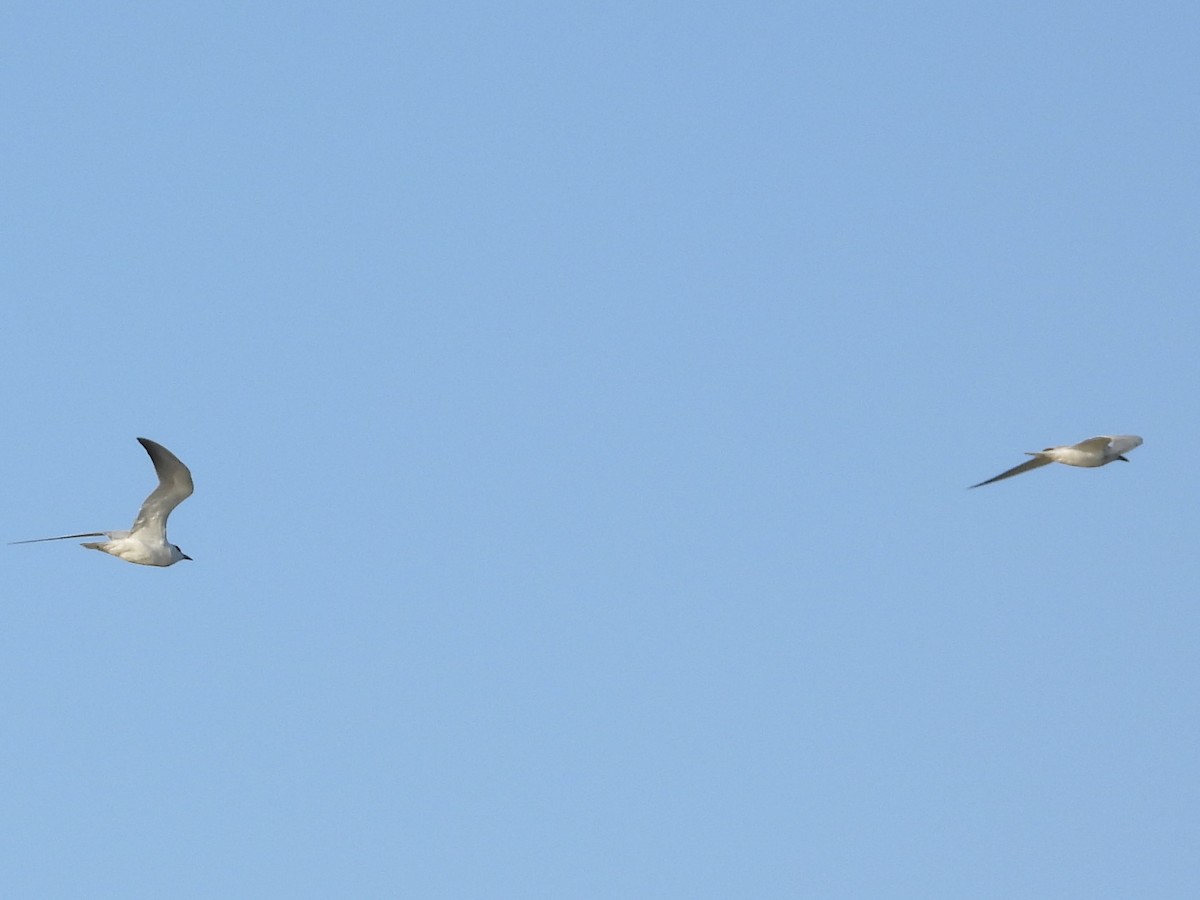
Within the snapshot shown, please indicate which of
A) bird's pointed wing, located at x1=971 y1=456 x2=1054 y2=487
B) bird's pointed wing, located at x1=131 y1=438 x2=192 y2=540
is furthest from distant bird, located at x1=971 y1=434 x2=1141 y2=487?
bird's pointed wing, located at x1=131 y1=438 x2=192 y2=540

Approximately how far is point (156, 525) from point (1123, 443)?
2515 cm

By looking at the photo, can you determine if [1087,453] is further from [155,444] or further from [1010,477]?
[155,444]

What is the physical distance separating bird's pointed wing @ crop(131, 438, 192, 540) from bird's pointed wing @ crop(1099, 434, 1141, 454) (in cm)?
2374

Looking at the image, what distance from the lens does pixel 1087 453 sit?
66.2 metres

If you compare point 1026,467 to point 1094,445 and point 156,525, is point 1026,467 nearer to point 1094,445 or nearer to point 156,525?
point 1094,445

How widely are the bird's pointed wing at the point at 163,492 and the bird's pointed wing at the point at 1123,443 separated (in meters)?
23.7

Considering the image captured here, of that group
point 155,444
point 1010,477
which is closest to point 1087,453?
point 1010,477

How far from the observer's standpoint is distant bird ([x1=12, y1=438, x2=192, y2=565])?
65.0m

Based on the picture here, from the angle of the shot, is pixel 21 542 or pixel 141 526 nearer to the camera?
pixel 21 542

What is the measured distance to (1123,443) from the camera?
220 feet

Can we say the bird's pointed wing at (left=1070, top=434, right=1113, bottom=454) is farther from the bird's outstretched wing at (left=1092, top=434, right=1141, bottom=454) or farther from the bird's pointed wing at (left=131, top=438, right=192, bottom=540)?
the bird's pointed wing at (left=131, top=438, right=192, bottom=540)

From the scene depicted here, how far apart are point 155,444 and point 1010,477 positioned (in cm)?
2234

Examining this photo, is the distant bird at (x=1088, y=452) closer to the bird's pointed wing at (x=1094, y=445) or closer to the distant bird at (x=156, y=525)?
the bird's pointed wing at (x=1094, y=445)

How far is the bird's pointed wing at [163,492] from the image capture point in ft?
212
